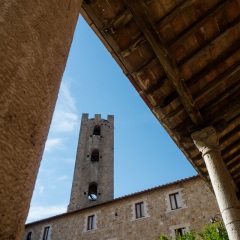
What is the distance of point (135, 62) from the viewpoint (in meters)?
3.84

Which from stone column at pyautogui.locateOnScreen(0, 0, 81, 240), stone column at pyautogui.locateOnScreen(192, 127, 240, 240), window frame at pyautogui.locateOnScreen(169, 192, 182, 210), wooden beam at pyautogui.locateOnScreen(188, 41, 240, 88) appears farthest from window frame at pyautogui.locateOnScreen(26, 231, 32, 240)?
stone column at pyautogui.locateOnScreen(0, 0, 81, 240)

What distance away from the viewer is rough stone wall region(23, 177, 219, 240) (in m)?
14.8

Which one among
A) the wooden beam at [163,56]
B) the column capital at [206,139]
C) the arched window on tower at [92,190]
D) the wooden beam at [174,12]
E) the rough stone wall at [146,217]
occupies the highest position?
the arched window on tower at [92,190]

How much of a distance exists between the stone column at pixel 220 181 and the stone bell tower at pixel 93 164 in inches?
912

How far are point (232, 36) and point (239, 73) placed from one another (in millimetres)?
898

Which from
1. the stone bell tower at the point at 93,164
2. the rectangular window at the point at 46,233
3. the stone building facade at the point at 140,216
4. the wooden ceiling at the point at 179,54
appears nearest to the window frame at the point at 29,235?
the stone building facade at the point at 140,216

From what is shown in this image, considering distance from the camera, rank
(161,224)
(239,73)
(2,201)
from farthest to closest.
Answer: (161,224) < (239,73) < (2,201)

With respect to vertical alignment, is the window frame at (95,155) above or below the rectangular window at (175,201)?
above

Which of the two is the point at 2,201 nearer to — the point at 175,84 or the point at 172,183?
the point at 175,84

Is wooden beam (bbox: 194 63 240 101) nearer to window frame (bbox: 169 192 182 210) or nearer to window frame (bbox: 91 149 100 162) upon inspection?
window frame (bbox: 169 192 182 210)

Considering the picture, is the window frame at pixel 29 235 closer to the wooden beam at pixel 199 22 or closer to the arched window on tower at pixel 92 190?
the arched window on tower at pixel 92 190

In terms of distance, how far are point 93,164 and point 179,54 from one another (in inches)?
1059

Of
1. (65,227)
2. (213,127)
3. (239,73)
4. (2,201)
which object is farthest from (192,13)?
(65,227)

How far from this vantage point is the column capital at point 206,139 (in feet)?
14.9
